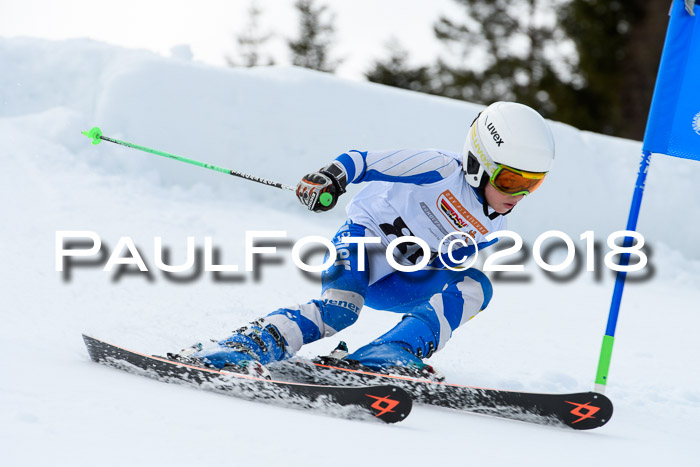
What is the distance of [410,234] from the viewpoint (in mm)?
3498

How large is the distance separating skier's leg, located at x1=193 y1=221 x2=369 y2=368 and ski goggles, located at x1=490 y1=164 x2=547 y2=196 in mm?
684

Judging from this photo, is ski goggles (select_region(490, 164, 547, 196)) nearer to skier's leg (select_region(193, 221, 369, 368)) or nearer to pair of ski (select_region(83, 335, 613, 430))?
skier's leg (select_region(193, 221, 369, 368))

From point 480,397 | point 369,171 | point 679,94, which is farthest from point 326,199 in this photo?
point 679,94

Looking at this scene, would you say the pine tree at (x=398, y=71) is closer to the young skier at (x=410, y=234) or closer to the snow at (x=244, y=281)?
the snow at (x=244, y=281)

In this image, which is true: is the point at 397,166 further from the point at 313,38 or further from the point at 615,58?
the point at 313,38

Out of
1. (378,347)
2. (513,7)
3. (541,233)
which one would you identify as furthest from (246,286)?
(513,7)

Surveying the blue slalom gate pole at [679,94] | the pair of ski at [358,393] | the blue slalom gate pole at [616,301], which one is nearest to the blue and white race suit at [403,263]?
the pair of ski at [358,393]

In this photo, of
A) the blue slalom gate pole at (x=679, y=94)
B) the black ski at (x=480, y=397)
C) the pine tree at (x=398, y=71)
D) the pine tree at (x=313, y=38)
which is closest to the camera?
the black ski at (x=480, y=397)

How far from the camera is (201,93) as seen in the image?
7.93 m

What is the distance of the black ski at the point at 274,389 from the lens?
7.98ft

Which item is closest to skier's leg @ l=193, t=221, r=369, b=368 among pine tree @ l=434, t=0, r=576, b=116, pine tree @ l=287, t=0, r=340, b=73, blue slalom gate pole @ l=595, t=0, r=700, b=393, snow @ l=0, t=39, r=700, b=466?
snow @ l=0, t=39, r=700, b=466

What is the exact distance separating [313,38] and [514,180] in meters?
29.4

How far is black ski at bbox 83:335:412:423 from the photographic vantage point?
2432 mm

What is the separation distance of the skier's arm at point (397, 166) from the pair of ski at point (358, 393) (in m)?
0.83
